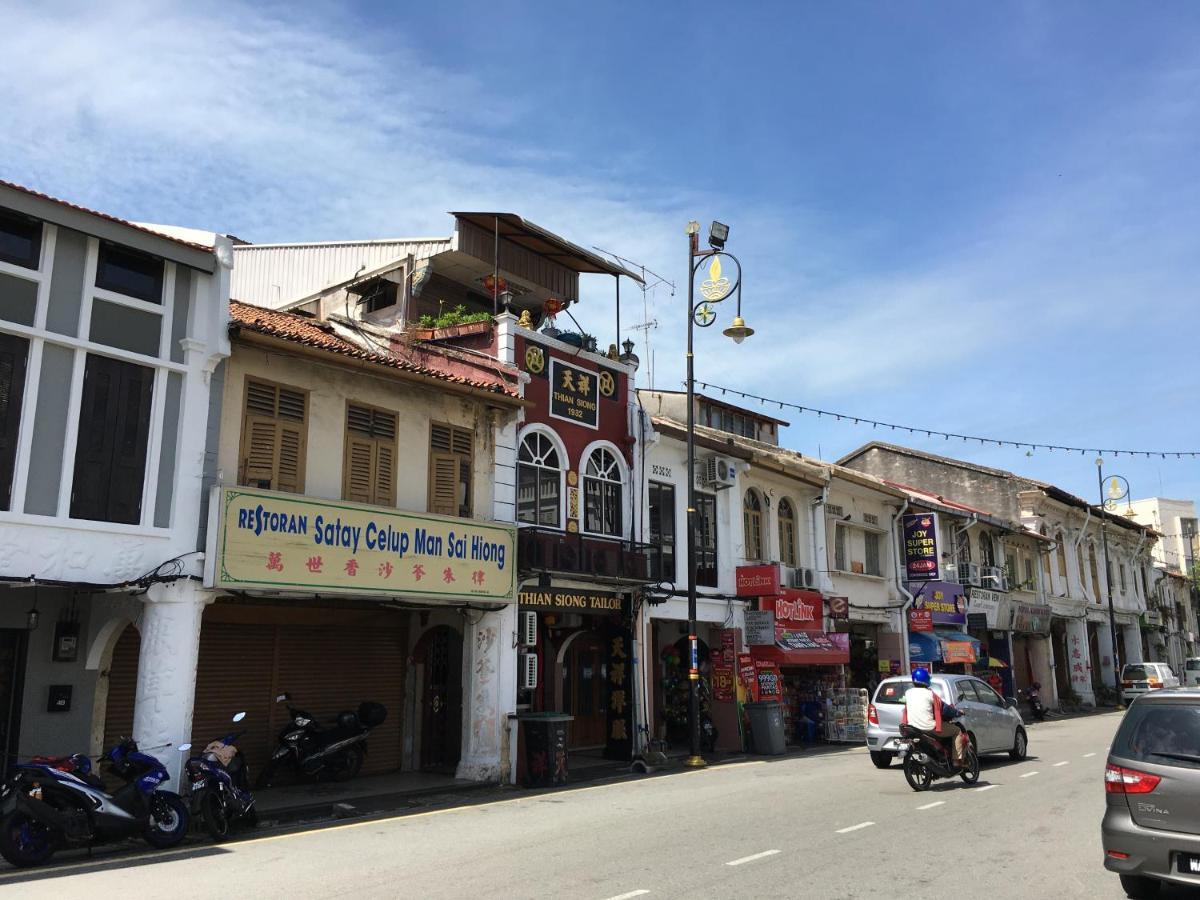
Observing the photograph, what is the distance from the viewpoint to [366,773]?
16594 mm

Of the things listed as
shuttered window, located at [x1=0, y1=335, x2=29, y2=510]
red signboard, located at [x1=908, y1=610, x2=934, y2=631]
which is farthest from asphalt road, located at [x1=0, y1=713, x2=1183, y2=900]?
red signboard, located at [x1=908, y1=610, x2=934, y2=631]

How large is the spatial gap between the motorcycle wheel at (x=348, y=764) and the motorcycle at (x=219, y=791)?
3.84 metres

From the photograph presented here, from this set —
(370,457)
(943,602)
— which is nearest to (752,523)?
(943,602)

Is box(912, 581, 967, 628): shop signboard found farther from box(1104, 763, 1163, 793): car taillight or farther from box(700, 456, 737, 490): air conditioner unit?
box(1104, 763, 1163, 793): car taillight

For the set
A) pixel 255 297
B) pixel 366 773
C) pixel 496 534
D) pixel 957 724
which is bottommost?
pixel 366 773

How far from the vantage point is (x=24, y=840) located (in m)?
9.21

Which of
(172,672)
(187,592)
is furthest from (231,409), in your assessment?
(172,672)

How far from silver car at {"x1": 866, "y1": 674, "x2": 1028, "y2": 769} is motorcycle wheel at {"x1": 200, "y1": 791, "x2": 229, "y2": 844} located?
10.8 metres

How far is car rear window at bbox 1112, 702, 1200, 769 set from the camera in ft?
22.3

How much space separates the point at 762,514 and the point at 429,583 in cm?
1191

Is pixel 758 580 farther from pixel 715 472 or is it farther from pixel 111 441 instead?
pixel 111 441

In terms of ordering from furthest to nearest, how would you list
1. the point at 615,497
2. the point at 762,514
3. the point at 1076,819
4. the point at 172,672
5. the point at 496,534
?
1. the point at 762,514
2. the point at 615,497
3. the point at 496,534
4. the point at 172,672
5. the point at 1076,819

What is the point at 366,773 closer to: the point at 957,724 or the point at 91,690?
the point at 91,690

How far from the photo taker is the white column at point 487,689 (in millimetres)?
15711
